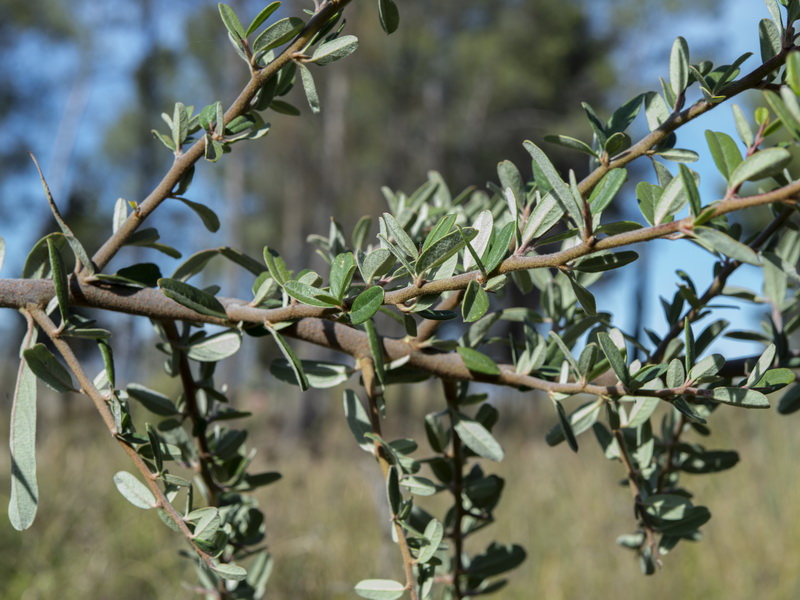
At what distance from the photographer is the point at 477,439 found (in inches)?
12.6

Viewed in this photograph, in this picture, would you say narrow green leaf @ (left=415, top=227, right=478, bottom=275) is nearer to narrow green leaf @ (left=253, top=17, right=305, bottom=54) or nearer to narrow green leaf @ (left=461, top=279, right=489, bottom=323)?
narrow green leaf @ (left=461, top=279, right=489, bottom=323)

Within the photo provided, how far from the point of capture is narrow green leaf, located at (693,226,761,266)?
175mm

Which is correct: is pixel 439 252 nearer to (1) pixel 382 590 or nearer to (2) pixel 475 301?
(2) pixel 475 301

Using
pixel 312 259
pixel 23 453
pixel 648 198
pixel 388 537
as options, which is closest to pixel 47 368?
pixel 23 453

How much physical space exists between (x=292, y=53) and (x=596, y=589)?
1.73 meters

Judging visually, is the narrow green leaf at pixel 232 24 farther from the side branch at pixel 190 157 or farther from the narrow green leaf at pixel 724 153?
the narrow green leaf at pixel 724 153

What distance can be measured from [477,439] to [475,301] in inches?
4.7

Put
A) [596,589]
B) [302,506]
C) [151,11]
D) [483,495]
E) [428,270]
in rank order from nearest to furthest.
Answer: [428,270] < [483,495] < [596,589] < [302,506] < [151,11]

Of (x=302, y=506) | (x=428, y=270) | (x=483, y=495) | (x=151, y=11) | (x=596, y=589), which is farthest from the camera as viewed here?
(x=151, y=11)

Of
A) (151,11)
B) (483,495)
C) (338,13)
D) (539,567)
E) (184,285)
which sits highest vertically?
(151,11)

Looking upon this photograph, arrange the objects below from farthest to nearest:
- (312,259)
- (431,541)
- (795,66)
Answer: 1. (312,259)
2. (431,541)
3. (795,66)

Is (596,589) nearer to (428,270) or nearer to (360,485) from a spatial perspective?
(360,485)

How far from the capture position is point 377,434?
0.29 metres

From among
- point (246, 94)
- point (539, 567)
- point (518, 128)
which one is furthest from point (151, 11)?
point (246, 94)
